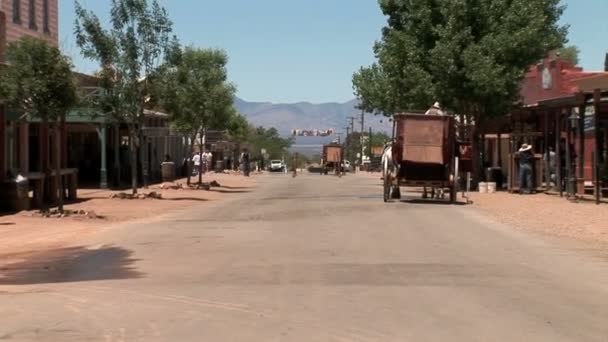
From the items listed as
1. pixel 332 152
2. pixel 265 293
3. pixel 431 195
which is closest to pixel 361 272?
pixel 265 293

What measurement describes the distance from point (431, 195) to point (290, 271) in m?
19.3

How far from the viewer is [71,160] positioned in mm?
46688

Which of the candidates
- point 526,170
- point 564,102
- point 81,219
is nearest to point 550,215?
point 564,102

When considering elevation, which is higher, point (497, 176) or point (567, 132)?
point (567, 132)

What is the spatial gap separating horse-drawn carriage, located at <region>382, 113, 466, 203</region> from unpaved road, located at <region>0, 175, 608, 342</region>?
8274 mm

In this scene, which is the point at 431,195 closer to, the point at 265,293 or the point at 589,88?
the point at 589,88

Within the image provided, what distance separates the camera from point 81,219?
23.3 m

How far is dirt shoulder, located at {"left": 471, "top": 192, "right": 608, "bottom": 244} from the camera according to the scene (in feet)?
63.7

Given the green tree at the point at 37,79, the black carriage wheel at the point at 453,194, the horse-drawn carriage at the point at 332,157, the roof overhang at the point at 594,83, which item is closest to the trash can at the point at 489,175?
the black carriage wheel at the point at 453,194

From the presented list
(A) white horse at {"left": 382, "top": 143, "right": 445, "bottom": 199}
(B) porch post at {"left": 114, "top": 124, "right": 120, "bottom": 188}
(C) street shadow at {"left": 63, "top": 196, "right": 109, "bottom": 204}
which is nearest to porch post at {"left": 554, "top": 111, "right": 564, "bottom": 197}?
(A) white horse at {"left": 382, "top": 143, "right": 445, "bottom": 199}

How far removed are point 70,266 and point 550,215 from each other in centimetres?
1352

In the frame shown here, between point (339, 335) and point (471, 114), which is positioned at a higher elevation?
point (471, 114)

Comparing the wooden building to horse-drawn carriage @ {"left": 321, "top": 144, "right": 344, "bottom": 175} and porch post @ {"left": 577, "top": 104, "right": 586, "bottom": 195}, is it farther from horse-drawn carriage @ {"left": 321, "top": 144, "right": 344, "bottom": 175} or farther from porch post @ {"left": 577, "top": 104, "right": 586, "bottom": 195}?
horse-drawn carriage @ {"left": 321, "top": 144, "right": 344, "bottom": 175}

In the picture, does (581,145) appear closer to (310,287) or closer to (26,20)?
(310,287)
